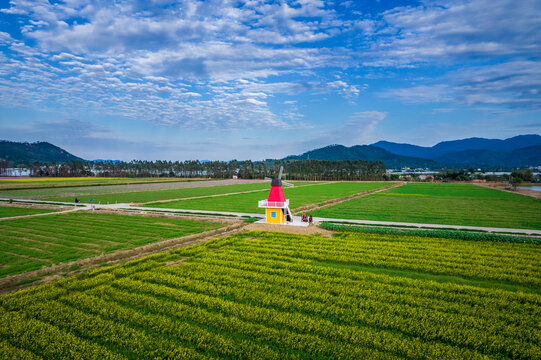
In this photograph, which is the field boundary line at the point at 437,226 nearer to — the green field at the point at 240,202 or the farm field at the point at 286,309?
the farm field at the point at 286,309

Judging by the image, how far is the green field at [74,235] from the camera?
1742 centimetres

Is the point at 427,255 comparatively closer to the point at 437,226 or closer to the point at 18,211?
the point at 437,226

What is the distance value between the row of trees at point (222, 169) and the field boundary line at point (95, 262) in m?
107

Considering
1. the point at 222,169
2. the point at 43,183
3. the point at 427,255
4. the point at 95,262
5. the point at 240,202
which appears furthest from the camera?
the point at 222,169

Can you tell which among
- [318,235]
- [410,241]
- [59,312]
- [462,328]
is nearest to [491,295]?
[462,328]

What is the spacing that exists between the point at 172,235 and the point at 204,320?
48.8 ft

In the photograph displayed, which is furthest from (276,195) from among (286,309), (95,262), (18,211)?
(18,211)

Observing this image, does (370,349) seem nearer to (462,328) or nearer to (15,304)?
(462,328)

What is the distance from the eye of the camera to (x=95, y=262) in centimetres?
1708

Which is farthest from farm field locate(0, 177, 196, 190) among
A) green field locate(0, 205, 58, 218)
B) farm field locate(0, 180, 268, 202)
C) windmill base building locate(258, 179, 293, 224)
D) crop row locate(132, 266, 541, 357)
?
crop row locate(132, 266, 541, 357)

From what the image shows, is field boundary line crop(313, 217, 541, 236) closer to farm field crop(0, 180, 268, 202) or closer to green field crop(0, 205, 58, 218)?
green field crop(0, 205, 58, 218)

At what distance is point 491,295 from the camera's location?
12125 mm

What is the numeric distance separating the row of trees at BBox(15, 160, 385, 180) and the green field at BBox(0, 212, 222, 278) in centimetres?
10087

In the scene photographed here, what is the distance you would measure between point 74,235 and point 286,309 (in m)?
20.4
